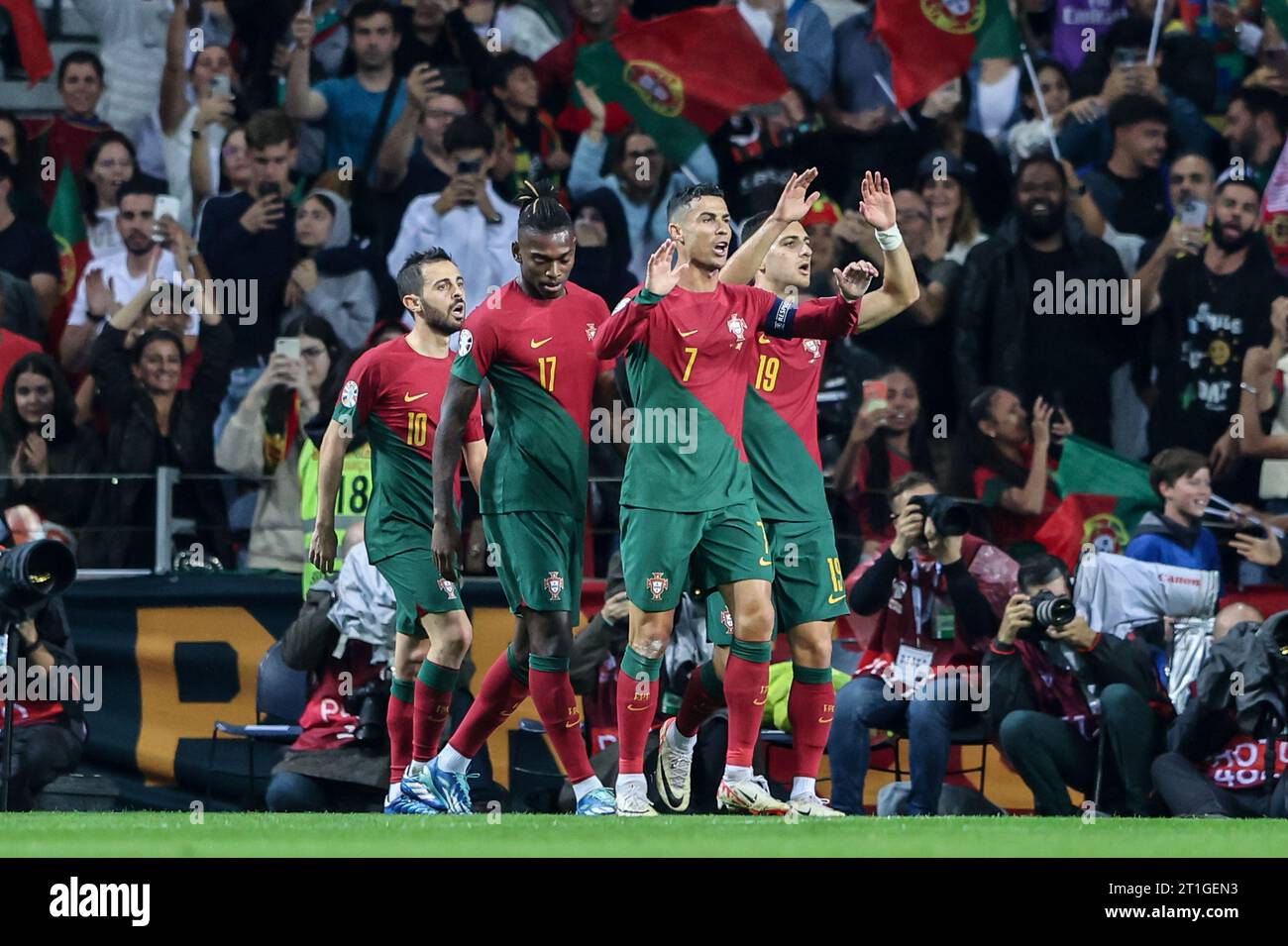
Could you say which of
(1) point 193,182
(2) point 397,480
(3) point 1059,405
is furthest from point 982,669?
(1) point 193,182

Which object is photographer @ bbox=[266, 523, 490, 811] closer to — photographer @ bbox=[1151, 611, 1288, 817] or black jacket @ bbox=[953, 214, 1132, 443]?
black jacket @ bbox=[953, 214, 1132, 443]

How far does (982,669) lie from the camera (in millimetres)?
10789

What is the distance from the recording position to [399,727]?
9633mm

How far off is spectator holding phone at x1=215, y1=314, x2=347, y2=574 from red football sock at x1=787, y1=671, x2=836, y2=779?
4031 millimetres

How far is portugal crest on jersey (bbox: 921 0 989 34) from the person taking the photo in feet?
44.8

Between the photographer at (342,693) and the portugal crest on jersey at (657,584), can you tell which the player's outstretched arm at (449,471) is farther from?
the photographer at (342,693)

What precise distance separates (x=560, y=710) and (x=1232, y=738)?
3.36 m

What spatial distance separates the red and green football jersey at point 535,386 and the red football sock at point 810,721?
1209 mm

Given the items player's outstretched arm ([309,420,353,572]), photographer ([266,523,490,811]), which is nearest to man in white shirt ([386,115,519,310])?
photographer ([266,523,490,811])

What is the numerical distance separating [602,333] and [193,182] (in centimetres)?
608

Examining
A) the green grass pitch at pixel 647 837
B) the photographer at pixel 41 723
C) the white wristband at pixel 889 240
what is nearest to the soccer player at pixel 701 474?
the white wristband at pixel 889 240

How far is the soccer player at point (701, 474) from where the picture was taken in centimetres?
859

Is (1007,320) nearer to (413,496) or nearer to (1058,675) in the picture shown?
(1058,675)
